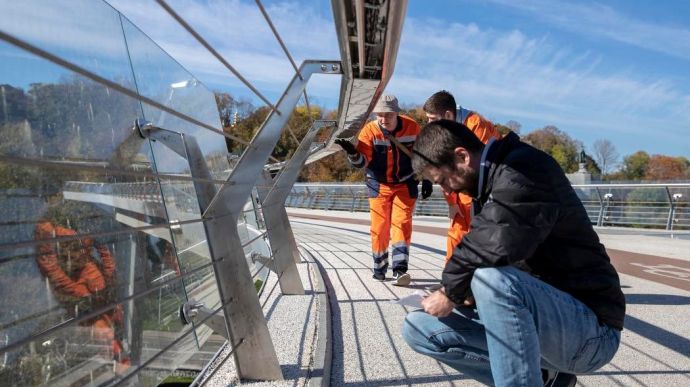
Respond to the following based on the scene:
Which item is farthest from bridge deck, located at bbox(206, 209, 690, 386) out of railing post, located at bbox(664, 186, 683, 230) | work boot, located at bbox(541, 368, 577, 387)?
railing post, located at bbox(664, 186, 683, 230)

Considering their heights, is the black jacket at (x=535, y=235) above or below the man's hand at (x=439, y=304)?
above

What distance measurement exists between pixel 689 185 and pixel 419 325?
1113 centimetres

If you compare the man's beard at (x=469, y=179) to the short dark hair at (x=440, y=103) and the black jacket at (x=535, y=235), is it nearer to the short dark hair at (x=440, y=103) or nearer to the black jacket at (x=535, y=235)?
the black jacket at (x=535, y=235)

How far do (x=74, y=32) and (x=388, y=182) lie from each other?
3791mm

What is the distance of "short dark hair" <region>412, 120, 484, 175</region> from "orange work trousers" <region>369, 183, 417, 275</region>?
10.2 feet

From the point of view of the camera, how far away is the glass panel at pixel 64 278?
5.04ft

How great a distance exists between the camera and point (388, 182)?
5.43 m

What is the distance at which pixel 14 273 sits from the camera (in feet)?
5.05

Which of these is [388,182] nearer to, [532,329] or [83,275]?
[532,329]

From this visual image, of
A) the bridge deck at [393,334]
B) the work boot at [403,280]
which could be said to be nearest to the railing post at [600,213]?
the bridge deck at [393,334]

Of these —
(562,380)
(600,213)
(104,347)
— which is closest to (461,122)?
(562,380)

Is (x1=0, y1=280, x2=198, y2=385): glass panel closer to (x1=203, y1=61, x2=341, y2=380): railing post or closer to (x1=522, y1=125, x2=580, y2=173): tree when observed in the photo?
(x1=203, y1=61, x2=341, y2=380): railing post

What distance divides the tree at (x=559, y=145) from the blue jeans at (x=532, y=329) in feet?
192

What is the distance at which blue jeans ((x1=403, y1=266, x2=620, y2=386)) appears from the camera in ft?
6.19
